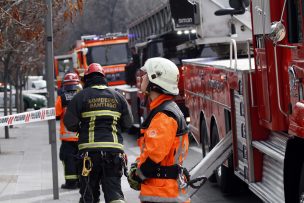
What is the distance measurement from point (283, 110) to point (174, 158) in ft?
6.35

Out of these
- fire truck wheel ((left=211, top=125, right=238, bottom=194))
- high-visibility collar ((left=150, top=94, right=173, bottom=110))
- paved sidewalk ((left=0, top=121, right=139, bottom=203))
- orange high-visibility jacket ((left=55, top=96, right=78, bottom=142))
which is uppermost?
high-visibility collar ((left=150, top=94, right=173, bottom=110))

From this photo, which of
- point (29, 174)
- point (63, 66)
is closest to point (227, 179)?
point (29, 174)

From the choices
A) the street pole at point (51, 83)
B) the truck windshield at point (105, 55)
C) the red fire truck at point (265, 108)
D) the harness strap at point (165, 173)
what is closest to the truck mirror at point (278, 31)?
the red fire truck at point (265, 108)

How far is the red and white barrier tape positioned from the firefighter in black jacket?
1.98 m

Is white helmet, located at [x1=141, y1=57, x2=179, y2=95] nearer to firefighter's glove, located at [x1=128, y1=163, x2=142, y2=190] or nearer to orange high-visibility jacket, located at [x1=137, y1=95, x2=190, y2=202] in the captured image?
orange high-visibility jacket, located at [x1=137, y1=95, x2=190, y2=202]

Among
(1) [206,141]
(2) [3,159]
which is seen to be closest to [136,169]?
(1) [206,141]

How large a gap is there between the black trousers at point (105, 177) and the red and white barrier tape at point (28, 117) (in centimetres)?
220

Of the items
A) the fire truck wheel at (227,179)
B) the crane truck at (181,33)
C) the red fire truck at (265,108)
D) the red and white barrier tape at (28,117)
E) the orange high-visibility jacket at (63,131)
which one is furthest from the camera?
the crane truck at (181,33)

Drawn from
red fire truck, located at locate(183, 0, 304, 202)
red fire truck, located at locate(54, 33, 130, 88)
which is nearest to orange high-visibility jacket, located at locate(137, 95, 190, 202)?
red fire truck, located at locate(183, 0, 304, 202)

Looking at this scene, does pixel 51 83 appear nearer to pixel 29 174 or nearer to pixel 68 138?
pixel 68 138

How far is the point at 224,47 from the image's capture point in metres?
14.1

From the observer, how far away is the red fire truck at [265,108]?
266 inches

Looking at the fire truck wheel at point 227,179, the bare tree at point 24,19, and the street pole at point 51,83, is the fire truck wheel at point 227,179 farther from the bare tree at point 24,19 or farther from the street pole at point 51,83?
the bare tree at point 24,19

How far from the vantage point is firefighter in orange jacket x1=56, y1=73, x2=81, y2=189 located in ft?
38.0
